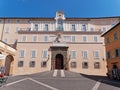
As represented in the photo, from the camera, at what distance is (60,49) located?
29.0 metres

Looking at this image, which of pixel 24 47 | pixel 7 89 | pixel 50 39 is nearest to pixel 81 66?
pixel 50 39

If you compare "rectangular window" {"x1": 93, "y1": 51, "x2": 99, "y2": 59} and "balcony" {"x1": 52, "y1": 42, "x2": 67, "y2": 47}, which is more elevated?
"balcony" {"x1": 52, "y1": 42, "x2": 67, "y2": 47}

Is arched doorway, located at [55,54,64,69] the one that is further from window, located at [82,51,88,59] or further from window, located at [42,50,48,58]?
window, located at [82,51,88,59]

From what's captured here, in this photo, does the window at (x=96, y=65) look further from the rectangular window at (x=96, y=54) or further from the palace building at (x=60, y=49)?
the rectangular window at (x=96, y=54)

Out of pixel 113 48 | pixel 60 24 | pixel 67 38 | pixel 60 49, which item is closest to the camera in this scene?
pixel 113 48

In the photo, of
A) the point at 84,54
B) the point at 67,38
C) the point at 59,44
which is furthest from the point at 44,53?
the point at 84,54

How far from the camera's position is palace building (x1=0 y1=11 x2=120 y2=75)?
2764cm

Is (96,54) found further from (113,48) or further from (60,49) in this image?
(60,49)

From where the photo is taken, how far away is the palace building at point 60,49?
90.7 ft

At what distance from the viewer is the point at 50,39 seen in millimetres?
29797

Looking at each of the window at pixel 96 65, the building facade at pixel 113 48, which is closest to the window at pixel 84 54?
the window at pixel 96 65

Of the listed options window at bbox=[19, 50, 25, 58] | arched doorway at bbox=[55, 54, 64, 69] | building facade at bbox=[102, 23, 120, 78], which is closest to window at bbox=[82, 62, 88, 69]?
arched doorway at bbox=[55, 54, 64, 69]

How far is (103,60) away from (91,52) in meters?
3.26

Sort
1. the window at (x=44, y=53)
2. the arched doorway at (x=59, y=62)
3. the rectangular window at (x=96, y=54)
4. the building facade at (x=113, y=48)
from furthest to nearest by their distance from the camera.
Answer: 1. the arched doorway at (x=59, y=62)
2. the window at (x=44, y=53)
3. the rectangular window at (x=96, y=54)
4. the building facade at (x=113, y=48)
